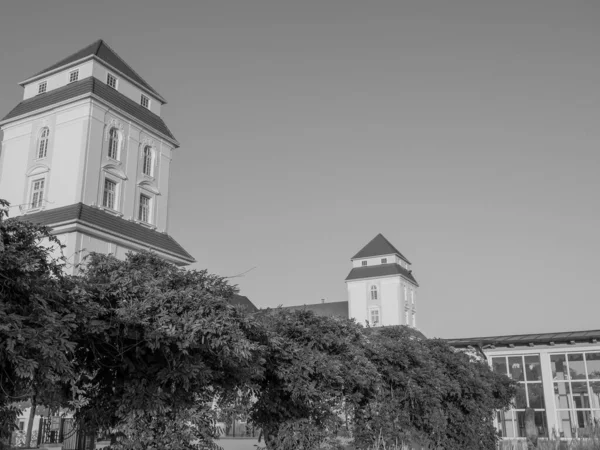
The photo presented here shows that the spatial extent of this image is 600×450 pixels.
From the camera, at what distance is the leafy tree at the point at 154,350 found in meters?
8.81

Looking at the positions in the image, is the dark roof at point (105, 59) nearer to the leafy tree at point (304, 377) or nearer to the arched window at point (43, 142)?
the arched window at point (43, 142)

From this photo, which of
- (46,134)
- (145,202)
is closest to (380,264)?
(145,202)

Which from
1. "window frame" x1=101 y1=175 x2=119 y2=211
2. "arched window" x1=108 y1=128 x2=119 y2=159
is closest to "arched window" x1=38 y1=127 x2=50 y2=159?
"arched window" x1=108 y1=128 x2=119 y2=159

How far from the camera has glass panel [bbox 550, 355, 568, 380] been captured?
98.5 feet

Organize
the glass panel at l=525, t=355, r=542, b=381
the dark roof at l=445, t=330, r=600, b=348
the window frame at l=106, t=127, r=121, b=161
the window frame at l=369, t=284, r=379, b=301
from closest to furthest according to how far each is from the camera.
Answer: the dark roof at l=445, t=330, r=600, b=348 < the glass panel at l=525, t=355, r=542, b=381 < the window frame at l=106, t=127, r=121, b=161 < the window frame at l=369, t=284, r=379, b=301

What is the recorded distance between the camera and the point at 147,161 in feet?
125

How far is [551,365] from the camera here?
30250 mm

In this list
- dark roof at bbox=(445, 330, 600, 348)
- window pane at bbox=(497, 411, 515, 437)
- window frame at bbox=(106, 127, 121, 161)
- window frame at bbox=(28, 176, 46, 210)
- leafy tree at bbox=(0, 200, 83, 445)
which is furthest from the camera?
window frame at bbox=(106, 127, 121, 161)

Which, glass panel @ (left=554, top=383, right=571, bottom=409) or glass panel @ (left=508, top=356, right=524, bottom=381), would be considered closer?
glass panel @ (left=554, top=383, right=571, bottom=409)

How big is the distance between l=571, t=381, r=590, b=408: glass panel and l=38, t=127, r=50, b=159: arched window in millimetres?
31442

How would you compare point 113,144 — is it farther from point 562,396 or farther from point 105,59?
point 562,396

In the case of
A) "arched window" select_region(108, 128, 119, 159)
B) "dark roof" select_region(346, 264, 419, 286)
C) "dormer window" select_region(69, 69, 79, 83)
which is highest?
"dormer window" select_region(69, 69, 79, 83)

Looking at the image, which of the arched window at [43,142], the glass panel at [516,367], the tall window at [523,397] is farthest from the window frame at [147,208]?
the glass panel at [516,367]

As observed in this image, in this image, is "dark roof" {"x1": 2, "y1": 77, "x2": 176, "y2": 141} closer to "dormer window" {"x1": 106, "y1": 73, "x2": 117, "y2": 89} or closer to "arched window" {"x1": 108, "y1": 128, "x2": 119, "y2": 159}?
"dormer window" {"x1": 106, "y1": 73, "x2": 117, "y2": 89}
